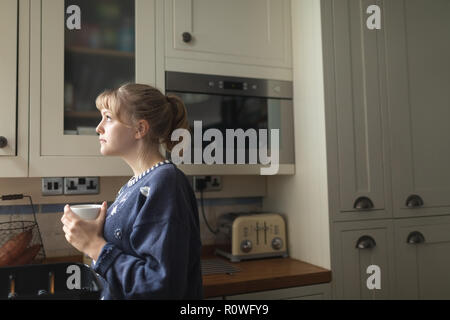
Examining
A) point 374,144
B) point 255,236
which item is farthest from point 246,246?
point 374,144

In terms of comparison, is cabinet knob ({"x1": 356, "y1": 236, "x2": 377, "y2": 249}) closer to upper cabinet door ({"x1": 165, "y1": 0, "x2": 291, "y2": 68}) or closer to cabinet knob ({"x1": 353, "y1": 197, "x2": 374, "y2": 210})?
cabinet knob ({"x1": 353, "y1": 197, "x2": 374, "y2": 210})

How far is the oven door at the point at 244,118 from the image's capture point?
1557 millimetres

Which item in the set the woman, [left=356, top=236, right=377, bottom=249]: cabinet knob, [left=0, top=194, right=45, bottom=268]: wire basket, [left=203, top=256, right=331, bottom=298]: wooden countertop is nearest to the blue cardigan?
the woman

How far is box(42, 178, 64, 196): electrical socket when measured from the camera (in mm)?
1593

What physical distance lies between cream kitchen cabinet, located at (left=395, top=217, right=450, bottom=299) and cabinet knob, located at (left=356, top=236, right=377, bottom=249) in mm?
126

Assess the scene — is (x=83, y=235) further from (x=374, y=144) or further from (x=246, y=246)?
(x=374, y=144)

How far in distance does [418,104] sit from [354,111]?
1.09 ft

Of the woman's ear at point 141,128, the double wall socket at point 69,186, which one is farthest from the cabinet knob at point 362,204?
the double wall socket at point 69,186

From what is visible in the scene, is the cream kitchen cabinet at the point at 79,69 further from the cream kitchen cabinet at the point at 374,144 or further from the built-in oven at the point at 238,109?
the cream kitchen cabinet at the point at 374,144

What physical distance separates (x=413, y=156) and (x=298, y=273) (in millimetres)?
712

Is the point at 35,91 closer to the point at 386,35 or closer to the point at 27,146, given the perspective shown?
the point at 27,146

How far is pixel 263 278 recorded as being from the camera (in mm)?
1371
